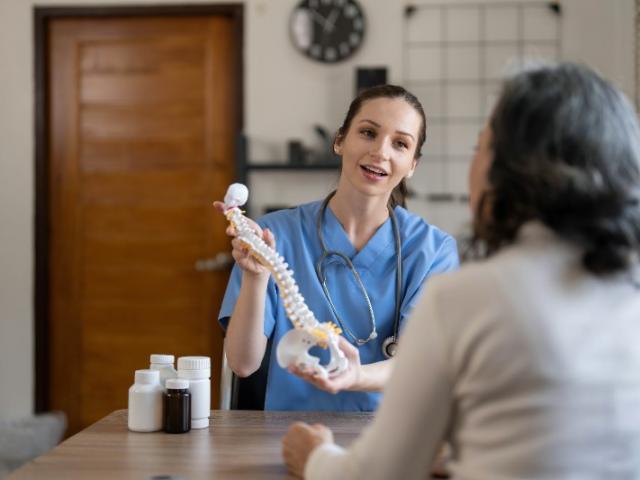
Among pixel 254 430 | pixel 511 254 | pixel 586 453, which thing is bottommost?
pixel 254 430

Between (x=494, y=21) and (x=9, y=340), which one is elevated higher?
(x=494, y=21)

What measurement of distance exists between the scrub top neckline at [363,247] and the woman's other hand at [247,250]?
264 mm

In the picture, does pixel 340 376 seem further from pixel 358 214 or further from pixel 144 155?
pixel 144 155

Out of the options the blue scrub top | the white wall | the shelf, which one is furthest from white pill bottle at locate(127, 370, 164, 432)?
the white wall

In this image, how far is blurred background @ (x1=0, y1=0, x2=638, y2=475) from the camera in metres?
3.71

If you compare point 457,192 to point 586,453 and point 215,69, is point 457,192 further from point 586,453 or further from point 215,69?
point 586,453

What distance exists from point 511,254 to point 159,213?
10.4 ft

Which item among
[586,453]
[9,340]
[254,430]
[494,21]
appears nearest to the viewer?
[586,453]

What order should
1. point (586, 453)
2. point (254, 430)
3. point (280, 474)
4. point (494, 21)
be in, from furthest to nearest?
point (494, 21), point (254, 430), point (280, 474), point (586, 453)

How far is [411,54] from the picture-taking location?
12.2 feet

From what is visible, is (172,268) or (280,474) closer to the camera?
(280,474)

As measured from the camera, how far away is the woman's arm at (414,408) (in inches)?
33.0

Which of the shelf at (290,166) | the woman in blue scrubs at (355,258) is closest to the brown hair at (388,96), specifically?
the woman in blue scrubs at (355,258)

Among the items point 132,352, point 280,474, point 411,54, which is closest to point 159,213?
point 132,352
